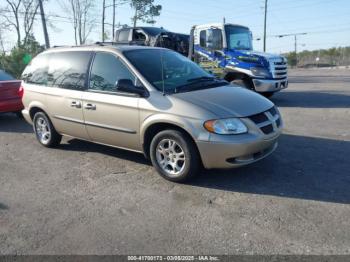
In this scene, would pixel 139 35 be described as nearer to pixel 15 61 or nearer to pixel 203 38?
pixel 203 38

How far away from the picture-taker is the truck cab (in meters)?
10.6

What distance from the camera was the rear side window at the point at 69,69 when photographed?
215 inches

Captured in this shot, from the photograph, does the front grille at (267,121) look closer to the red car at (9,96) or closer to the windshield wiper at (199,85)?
the windshield wiper at (199,85)

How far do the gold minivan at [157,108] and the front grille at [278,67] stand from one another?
5.84 m

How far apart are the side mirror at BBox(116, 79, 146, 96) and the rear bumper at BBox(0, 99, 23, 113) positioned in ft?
17.3

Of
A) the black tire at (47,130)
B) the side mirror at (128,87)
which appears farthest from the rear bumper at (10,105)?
the side mirror at (128,87)

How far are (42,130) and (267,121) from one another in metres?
4.29

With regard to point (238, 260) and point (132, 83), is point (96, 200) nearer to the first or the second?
point (132, 83)

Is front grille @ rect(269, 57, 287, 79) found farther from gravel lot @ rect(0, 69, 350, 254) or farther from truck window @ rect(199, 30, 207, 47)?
gravel lot @ rect(0, 69, 350, 254)

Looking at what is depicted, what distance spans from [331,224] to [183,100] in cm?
222

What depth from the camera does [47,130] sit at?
6.43 meters

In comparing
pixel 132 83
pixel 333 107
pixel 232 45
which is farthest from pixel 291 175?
pixel 232 45

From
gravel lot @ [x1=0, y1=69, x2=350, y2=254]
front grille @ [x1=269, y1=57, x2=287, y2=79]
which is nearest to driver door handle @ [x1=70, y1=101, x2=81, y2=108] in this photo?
gravel lot @ [x1=0, y1=69, x2=350, y2=254]

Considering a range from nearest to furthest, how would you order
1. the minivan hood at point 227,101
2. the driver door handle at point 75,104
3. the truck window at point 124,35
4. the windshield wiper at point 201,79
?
the minivan hood at point 227,101 → the windshield wiper at point 201,79 → the driver door handle at point 75,104 → the truck window at point 124,35
